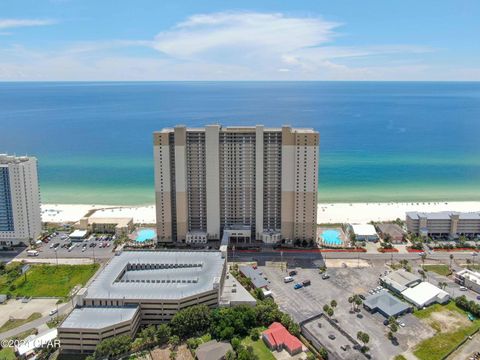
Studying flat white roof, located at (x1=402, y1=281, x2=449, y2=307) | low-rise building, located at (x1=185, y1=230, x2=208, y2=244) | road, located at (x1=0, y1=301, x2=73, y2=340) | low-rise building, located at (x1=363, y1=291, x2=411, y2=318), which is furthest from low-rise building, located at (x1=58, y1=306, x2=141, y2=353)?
flat white roof, located at (x1=402, y1=281, x2=449, y2=307)

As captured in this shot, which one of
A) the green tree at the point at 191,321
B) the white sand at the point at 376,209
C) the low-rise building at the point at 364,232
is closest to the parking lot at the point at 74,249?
the green tree at the point at 191,321

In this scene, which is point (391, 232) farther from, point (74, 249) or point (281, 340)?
point (74, 249)

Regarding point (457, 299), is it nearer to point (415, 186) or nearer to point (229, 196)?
point (229, 196)

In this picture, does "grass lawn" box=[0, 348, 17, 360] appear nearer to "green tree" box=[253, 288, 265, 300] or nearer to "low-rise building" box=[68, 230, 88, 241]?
"green tree" box=[253, 288, 265, 300]

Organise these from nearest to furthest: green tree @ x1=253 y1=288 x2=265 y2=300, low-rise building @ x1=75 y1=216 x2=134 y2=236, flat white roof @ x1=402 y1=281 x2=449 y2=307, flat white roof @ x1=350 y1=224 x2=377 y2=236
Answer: flat white roof @ x1=402 y1=281 x2=449 y2=307, green tree @ x1=253 y1=288 x2=265 y2=300, flat white roof @ x1=350 y1=224 x2=377 y2=236, low-rise building @ x1=75 y1=216 x2=134 y2=236

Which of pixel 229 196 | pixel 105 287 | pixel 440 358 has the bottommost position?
pixel 440 358

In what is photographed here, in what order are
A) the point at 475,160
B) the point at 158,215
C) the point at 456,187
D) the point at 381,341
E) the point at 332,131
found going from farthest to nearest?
the point at 332,131 < the point at 475,160 < the point at 456,187 < the point at 158,215 < the point at 381,341

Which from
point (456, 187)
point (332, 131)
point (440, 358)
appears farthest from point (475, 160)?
point (440, 358)
